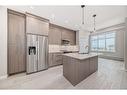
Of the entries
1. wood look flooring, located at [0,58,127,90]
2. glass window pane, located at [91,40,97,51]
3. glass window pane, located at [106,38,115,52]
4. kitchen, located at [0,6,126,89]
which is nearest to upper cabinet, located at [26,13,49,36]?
kitchen, located at [0,6,126,89]

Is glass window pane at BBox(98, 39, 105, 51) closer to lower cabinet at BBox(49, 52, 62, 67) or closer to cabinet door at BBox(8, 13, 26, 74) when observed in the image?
lower cabinet at BBox(49, 52, 62, 67)

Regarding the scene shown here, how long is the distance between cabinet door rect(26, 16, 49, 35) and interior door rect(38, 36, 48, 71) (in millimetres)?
318

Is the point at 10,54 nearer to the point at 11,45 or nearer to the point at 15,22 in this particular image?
the point at 11,45

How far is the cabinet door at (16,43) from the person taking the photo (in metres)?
3.56

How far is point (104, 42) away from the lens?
335 inches

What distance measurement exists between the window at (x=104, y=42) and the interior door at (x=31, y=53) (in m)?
6.53

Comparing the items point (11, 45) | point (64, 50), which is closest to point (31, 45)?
point (11, 45)

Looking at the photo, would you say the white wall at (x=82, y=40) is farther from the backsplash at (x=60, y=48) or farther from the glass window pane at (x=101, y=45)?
the glass window pane at (x=101, y=45)

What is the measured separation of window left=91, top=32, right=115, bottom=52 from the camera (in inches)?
301

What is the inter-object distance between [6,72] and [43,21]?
9.36 feet

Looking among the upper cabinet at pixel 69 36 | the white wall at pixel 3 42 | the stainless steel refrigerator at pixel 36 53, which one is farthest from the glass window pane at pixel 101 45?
the white wall at pixel 3 42

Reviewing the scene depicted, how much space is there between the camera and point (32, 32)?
13.4 feet

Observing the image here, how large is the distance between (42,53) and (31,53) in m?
0.59
